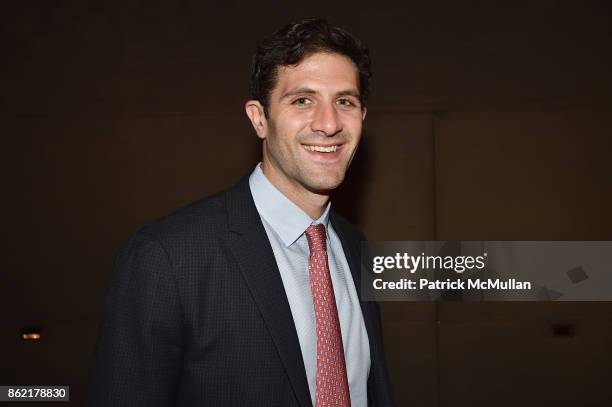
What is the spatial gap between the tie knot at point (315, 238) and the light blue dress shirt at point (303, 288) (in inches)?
0.6

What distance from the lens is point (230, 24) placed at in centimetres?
251

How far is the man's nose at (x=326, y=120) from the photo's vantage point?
1209mm

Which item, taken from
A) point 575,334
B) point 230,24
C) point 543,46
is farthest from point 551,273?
point 230,24

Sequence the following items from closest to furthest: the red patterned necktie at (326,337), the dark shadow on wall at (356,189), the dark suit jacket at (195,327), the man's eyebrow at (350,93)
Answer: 1. the dark suit jacket at (195,327)
2. the red patterned necktie at (326,337)
3. the man's eyebrow at (350,93)
4. the dark shadow on wall at (356,189)

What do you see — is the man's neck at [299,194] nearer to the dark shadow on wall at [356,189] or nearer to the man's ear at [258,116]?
the man's ear at [258,116]

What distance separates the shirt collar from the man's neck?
0.01 metres

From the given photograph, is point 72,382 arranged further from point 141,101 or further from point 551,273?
point 551,273

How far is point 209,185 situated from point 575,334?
2103mm

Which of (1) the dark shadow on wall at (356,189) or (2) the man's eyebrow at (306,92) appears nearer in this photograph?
(2) the man's eyebrow at (306,92)

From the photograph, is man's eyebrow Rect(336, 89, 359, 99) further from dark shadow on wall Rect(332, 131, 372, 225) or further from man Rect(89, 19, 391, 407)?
dark shadow on wall Rect(332, 131, 372, 225)

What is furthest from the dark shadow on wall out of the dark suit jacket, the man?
the dark suit jacket

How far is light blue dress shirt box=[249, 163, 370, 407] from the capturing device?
1.17 m

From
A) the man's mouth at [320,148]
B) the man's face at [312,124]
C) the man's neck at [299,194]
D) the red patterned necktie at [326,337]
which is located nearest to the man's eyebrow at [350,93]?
the man's face at [312,124]

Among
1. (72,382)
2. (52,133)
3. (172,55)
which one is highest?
(172,55)
